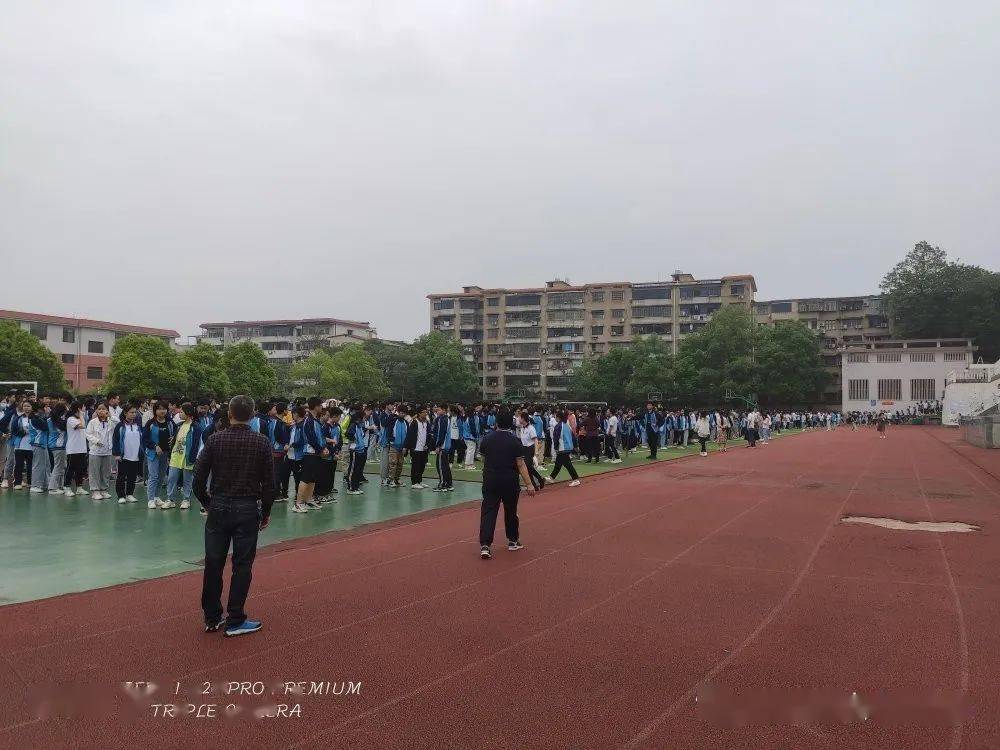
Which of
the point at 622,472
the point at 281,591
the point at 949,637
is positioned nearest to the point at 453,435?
the point at 622,472

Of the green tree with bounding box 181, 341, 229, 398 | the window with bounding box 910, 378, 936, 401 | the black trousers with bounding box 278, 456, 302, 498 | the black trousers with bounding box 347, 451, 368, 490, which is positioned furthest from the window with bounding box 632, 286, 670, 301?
the black trousers with bounding box 278, 456, 302, 498

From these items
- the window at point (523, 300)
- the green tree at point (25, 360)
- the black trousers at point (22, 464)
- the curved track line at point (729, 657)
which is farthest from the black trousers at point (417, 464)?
the window at point (523, 300)

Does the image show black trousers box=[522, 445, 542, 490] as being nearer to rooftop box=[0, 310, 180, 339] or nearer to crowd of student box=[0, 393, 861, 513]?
crowd of student box=[0, 393, 861, 513]

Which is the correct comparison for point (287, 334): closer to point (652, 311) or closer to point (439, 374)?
point (439, 374)

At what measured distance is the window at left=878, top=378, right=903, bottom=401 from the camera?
6969 centimetres

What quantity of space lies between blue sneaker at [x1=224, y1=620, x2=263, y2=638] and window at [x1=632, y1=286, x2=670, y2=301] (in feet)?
259

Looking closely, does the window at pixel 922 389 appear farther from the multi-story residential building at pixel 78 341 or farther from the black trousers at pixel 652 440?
the multi-story residential building at pixel 78 341

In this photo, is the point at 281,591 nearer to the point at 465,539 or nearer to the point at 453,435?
the point at 465,539

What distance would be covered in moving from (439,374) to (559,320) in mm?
23575

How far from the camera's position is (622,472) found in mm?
17859

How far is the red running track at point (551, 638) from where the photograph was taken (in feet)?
12.1

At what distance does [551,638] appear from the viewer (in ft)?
16.6

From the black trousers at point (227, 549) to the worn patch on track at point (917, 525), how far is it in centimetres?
879

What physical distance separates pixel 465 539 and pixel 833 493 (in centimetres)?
858
